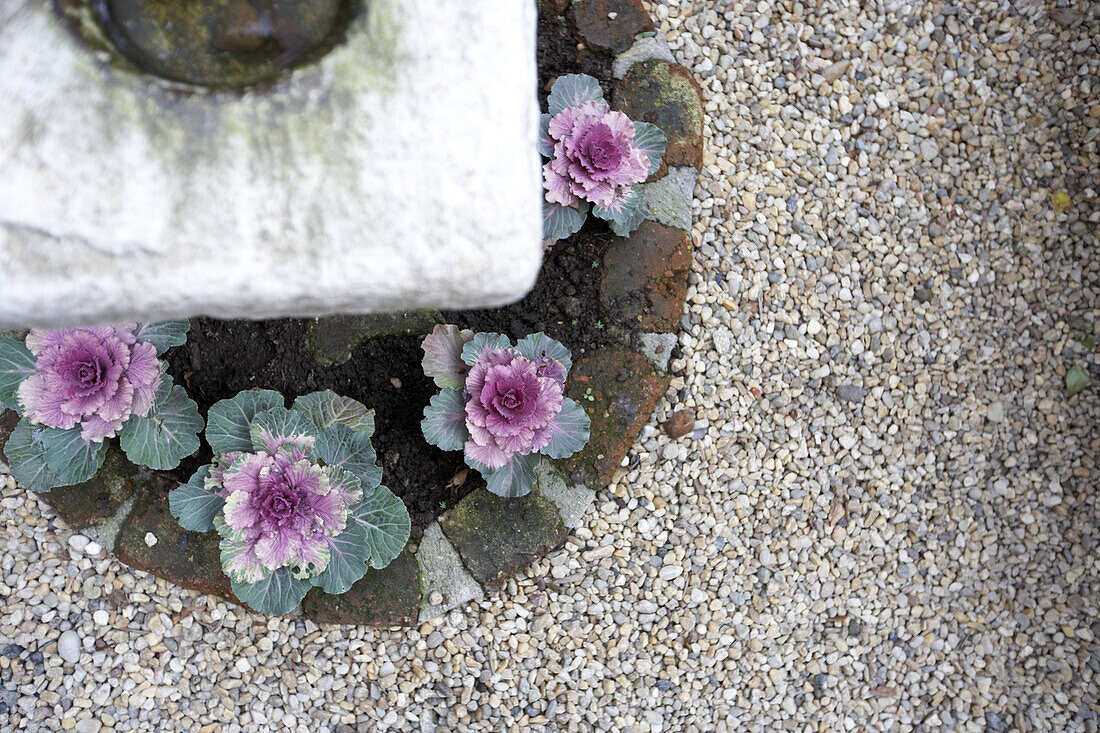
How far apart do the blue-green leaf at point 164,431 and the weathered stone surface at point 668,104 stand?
1.32m

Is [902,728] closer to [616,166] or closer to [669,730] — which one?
[669,730]

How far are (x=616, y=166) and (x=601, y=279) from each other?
1.00 feet

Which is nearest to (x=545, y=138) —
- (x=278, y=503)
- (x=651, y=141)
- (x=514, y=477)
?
(x=651, y=141)

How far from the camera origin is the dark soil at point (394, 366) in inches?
78.7

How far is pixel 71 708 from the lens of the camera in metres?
1.94

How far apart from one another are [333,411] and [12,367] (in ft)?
2.35

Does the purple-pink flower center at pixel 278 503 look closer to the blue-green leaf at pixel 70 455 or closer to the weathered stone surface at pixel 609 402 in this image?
the blue-green leaf at pixel 70 455

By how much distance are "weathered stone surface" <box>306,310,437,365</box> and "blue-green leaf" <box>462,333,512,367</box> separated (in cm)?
27

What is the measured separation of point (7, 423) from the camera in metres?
1.98

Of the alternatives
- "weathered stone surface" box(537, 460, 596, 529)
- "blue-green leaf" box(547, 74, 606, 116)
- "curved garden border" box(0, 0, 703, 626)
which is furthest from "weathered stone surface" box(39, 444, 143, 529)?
"blue-green leaf" box(547, 74, 606, 116)

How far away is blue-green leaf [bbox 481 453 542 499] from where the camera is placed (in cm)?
187

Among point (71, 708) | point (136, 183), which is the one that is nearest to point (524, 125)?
point (136, 183)

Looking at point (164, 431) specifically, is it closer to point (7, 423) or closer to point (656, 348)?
point (7, 423)

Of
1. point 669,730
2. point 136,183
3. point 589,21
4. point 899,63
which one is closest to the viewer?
point 136,183
